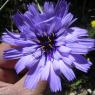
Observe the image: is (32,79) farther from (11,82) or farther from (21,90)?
(11,82)

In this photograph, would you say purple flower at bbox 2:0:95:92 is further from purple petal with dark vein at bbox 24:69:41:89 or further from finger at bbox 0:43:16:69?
finger at bbox 0:43:16:69

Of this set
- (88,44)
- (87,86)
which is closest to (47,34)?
(88,44)

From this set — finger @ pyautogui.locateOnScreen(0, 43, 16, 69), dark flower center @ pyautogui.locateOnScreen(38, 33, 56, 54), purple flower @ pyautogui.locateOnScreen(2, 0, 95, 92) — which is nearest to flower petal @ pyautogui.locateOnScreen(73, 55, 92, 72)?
purple flower @ pyautogui.locateOnScreen(2, 0, 95, 92)

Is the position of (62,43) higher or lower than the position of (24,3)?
lower

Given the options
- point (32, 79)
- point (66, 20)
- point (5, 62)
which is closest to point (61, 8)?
point (66, 20)

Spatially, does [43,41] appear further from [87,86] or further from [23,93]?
→ [87,86]

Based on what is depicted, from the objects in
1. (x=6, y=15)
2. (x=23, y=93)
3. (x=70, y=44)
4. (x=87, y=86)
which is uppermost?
(x=6, y=15)
